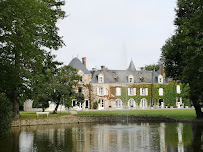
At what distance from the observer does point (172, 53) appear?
26.9 m

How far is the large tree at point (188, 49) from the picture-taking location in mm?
19469

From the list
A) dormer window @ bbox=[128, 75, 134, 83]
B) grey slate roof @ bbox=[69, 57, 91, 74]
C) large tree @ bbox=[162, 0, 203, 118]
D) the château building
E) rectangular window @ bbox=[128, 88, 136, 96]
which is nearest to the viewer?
large tree @ bbox=[162, 0, 203, 118]

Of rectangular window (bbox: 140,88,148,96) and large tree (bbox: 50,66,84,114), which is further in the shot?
rectangular window (bbox: 140,88,148,96)

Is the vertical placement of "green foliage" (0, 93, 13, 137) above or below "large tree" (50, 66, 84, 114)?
below

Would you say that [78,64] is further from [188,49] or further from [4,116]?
[4,116]

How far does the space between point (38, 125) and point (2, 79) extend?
1003 cm

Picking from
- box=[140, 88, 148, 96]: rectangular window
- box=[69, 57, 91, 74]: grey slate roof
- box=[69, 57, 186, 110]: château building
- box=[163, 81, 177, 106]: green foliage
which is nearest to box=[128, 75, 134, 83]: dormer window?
box=[69, 57, 186, 110]: château building

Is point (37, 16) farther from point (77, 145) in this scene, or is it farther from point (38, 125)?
point (38, 125)

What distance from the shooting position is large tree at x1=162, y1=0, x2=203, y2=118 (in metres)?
19.5

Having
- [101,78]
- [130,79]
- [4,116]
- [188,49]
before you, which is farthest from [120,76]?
[4,116]

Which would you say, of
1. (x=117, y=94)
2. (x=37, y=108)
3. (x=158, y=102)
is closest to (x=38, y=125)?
(x=37, y=108)

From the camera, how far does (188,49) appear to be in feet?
64.4

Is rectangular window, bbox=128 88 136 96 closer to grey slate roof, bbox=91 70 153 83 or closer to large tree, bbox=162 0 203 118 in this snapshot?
grey slate roof, bbox=91 70 153 83

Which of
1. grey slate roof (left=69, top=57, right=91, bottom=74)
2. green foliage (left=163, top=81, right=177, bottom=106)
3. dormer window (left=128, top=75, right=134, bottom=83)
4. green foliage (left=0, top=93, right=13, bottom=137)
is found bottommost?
green foliage (left=0, top=93, right=13, bottom=137)
